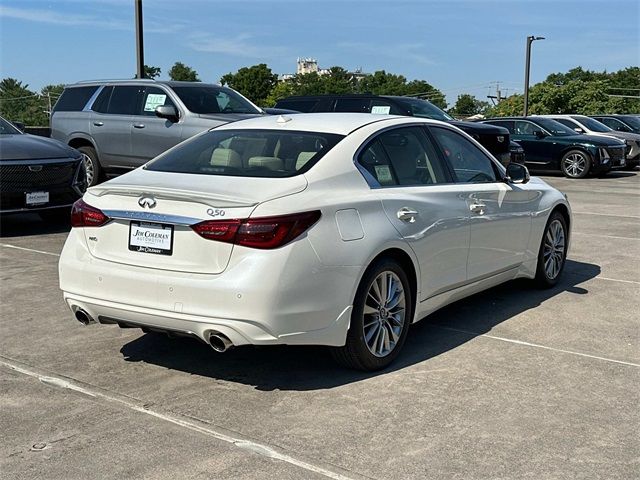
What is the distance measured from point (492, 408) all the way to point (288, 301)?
1.22 meters

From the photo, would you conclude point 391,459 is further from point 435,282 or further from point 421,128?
point 421,128

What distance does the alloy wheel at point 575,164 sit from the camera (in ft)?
64.5

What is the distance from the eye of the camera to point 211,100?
11.8 meters

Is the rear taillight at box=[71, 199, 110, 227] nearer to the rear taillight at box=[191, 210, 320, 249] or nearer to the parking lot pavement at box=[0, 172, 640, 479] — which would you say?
the rear taillight at box=[191, 210, 320, 249]

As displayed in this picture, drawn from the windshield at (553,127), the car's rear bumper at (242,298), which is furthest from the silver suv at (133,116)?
the windshield at (553,127)

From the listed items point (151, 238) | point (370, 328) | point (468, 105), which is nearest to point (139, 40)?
point (151, 238)

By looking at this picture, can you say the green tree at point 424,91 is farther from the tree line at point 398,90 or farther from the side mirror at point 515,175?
the side mirror at point 515,175

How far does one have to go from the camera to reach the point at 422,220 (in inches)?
191

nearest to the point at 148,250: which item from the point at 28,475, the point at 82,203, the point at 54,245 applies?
the point at 82,203

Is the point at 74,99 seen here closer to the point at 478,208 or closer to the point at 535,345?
the point at 478,208

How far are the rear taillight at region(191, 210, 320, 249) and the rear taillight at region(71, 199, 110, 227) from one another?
697 mm

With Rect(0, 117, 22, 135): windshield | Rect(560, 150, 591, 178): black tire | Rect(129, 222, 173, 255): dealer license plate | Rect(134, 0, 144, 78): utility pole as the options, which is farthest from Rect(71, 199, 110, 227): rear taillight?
Rect(560, 150, 591, 178): black tire

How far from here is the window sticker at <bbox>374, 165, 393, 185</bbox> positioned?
15.6 feet

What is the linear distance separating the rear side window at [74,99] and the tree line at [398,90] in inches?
1642
